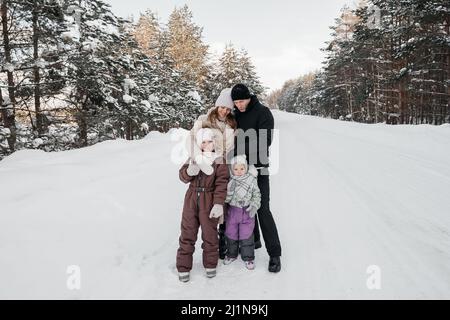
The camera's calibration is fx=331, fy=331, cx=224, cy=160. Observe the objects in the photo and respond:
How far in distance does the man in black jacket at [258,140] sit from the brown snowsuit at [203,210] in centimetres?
37

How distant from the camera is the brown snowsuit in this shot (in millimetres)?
3734

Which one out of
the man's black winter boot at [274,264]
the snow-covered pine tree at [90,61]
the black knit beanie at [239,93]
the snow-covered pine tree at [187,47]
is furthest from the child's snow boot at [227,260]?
→ the snow-covered pine tree at [187,47]

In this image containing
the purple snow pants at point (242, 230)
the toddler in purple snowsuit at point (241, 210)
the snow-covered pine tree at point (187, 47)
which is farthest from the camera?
the snow-covered pine tree at point (187, 47)

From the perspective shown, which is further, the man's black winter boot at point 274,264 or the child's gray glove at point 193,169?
the man's black winter boot at point 274,264

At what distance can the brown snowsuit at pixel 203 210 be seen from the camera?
373 cm

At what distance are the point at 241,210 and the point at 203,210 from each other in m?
0.50

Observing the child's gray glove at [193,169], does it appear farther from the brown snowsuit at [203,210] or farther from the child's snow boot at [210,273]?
the child's snow boot at [210,273]

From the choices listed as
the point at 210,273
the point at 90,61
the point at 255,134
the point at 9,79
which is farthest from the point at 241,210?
the point at 9,79

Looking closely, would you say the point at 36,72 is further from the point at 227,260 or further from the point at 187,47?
the point at 187,47

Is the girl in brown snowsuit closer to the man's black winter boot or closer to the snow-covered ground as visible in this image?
the snow-covered ground

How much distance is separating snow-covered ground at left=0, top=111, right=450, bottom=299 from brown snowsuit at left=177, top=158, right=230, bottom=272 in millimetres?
252
